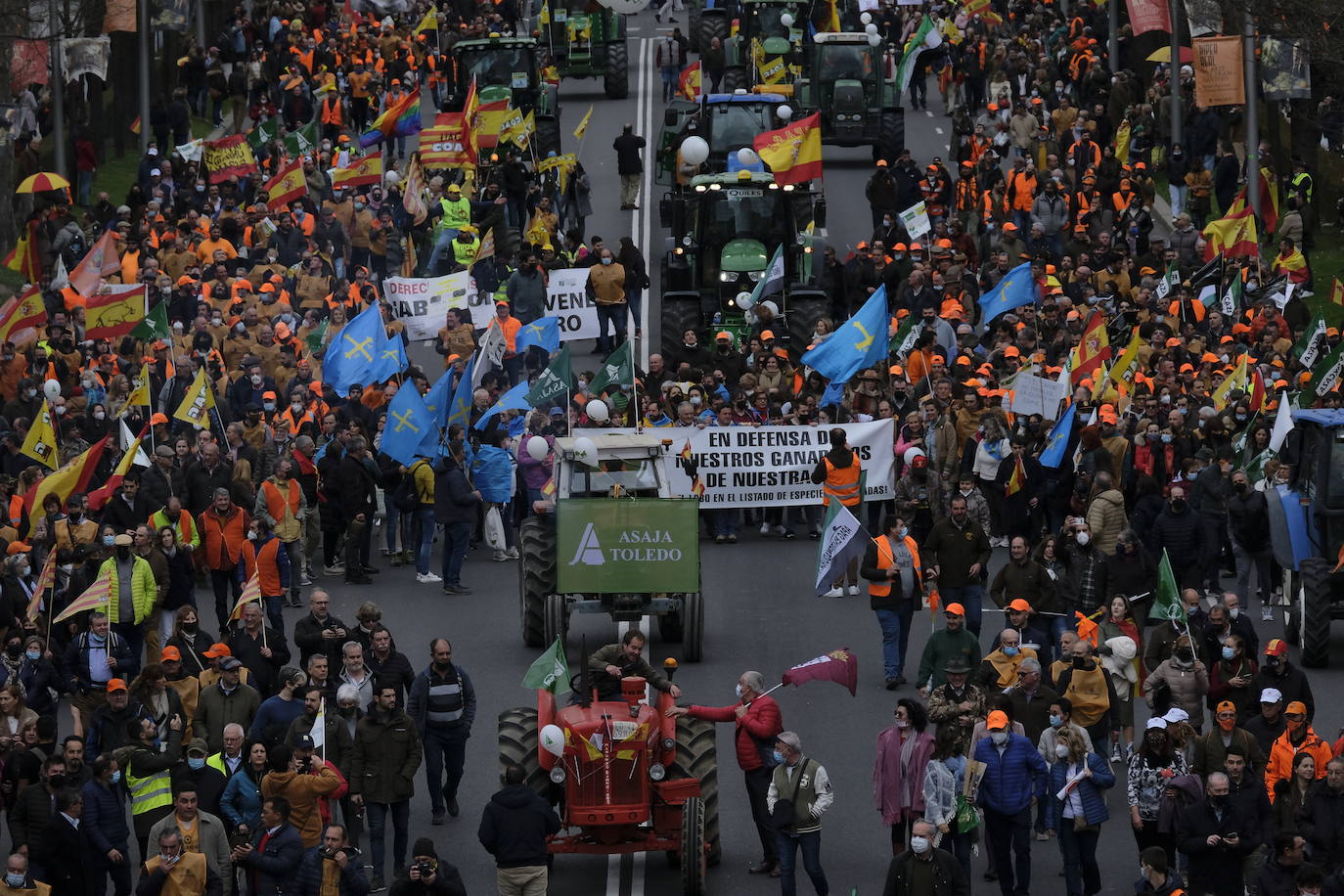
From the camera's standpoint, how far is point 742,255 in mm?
36500

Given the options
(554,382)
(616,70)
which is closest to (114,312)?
(554,382)

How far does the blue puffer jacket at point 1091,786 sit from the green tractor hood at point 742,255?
16983 millimetres

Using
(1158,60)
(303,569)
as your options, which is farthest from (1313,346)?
(1158,60)

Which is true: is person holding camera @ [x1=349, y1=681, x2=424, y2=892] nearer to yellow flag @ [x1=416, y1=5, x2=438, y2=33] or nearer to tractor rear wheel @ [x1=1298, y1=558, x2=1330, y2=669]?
tractor rear wheel @ [x1=1298, y1=558, x2=1330, y2=669]

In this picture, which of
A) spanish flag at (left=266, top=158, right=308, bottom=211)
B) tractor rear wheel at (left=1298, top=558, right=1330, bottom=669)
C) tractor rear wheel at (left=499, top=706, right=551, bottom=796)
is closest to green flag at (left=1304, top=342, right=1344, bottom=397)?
tractor rear wheel at (left=1298, top=558, right=1330, bottom=669)

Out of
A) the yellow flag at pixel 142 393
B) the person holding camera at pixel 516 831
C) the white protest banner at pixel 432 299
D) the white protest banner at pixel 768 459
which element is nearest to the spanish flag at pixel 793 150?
the white protest banner at pixel 432 299

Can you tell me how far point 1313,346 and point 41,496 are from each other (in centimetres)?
1436

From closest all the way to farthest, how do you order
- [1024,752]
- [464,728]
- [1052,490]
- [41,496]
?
[1024,752]
[464,728]
[41,496]
[1052,490]

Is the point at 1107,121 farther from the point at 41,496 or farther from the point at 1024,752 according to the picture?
the point at 1024,752

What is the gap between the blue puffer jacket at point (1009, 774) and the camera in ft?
64.8

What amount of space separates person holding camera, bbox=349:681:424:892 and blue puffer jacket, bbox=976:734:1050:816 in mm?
4299

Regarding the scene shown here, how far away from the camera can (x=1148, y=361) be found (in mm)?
32125

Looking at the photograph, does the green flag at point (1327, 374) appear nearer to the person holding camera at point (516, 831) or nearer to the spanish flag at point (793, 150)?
the spanish flag at point (793, 150)

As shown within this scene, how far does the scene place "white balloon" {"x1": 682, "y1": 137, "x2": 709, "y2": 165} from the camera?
39094 mm
